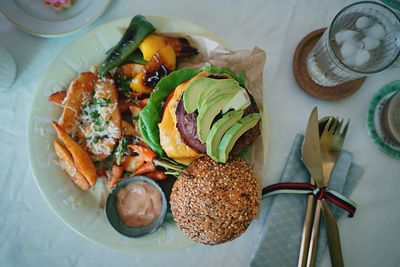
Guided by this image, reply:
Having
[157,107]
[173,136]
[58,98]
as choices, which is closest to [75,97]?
[58,98]

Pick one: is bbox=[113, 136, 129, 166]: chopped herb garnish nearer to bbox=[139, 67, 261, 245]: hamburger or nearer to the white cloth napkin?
bbox=[139, 67, 261, 245]: hamburger

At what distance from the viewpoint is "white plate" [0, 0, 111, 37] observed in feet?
4.50

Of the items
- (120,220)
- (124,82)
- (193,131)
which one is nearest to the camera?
(193,131)

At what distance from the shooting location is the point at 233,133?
105 centimetres

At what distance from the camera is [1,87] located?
138 cm

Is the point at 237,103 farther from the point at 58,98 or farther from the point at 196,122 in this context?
the point at 58,98

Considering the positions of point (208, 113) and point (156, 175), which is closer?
point (208, 113)

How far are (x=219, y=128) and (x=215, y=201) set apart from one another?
0.71ft

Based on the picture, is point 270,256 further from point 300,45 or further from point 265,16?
point 265,16

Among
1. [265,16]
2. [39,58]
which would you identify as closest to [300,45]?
[265,16]

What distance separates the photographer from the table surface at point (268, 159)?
1.38 metres

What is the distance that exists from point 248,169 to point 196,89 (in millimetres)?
306

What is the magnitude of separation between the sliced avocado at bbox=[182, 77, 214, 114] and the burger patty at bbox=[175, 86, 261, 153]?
0.06 meters

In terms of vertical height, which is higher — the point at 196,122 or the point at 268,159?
the point at 196,122
